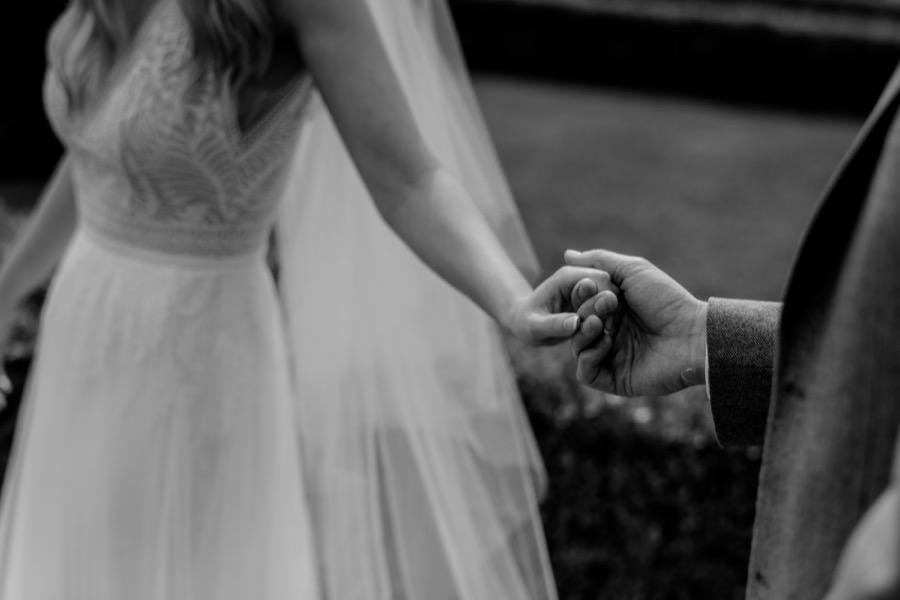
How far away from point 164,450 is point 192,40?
73cm

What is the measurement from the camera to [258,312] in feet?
7.55

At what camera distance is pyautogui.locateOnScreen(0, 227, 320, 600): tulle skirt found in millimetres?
2182

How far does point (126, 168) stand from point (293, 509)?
68cm

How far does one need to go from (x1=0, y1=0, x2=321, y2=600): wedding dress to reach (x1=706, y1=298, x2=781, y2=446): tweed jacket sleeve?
0.88 metres

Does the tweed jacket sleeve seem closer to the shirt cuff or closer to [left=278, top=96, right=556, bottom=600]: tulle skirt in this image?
the shirt cuff

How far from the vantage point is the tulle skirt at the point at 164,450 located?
2.18 metres

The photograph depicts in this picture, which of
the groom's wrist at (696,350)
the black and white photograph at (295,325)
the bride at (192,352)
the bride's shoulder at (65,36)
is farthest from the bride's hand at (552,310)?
the bride's shoulder at (65,36)

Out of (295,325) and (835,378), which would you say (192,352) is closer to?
(295,325)

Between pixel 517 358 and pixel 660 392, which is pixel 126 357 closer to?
pixel 660 392

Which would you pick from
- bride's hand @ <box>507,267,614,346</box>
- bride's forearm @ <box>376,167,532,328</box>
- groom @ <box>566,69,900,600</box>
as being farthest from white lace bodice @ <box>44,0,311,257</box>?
groom @ <box>566,69,900,600</box>

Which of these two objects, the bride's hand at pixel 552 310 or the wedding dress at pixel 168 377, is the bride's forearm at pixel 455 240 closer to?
the bride's hand at pixel 552 310

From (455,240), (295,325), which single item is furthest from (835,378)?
(295,325)

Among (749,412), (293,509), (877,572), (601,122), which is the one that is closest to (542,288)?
(749,412)

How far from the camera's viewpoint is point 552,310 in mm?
1802
